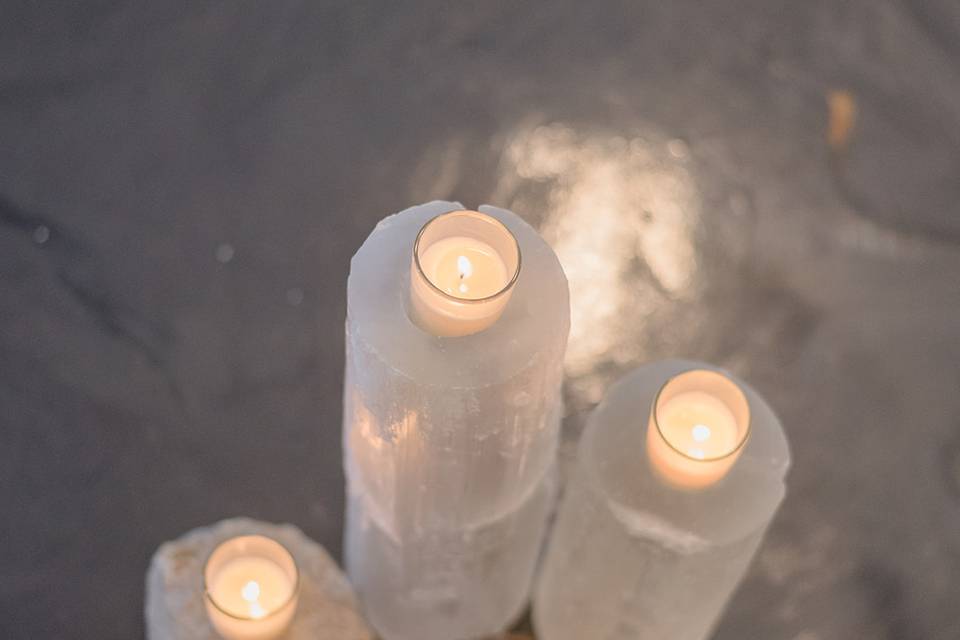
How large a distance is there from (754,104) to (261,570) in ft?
2.99

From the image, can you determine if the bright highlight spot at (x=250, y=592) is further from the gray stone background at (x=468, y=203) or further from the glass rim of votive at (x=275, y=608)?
the gray stone background at (x=468, y=203)

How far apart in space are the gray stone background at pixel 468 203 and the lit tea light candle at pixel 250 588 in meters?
0.22

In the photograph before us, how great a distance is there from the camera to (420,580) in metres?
1.09

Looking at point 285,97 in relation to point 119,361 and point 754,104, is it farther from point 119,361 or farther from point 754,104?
point 754,104

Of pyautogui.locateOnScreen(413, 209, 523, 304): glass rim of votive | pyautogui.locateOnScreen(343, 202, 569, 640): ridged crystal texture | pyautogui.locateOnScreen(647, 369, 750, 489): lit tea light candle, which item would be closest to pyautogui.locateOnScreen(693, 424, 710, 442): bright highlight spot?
pyautogui.locateOnScreen(647, 369, 750, 489): lit tea light candle

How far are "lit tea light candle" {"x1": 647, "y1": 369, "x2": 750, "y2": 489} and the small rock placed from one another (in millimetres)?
365

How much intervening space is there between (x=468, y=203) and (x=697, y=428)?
573 millimetres

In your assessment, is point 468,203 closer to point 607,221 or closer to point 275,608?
point 607,221

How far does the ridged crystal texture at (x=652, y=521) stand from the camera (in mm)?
934

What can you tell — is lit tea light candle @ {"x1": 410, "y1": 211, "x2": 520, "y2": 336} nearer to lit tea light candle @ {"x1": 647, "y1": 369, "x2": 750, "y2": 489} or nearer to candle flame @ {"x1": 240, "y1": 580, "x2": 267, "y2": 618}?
lit tea light candle @ {"x1": 647, "y1": 369, "x2": 750, "y2": 489}

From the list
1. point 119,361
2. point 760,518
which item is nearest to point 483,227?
point 760,518

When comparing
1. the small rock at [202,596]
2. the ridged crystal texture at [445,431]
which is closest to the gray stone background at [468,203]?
the small rock at [202,596]

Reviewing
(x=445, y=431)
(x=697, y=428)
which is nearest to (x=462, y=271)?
(x=445, y=431)

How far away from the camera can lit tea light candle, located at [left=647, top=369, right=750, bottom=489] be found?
0.91 metres
